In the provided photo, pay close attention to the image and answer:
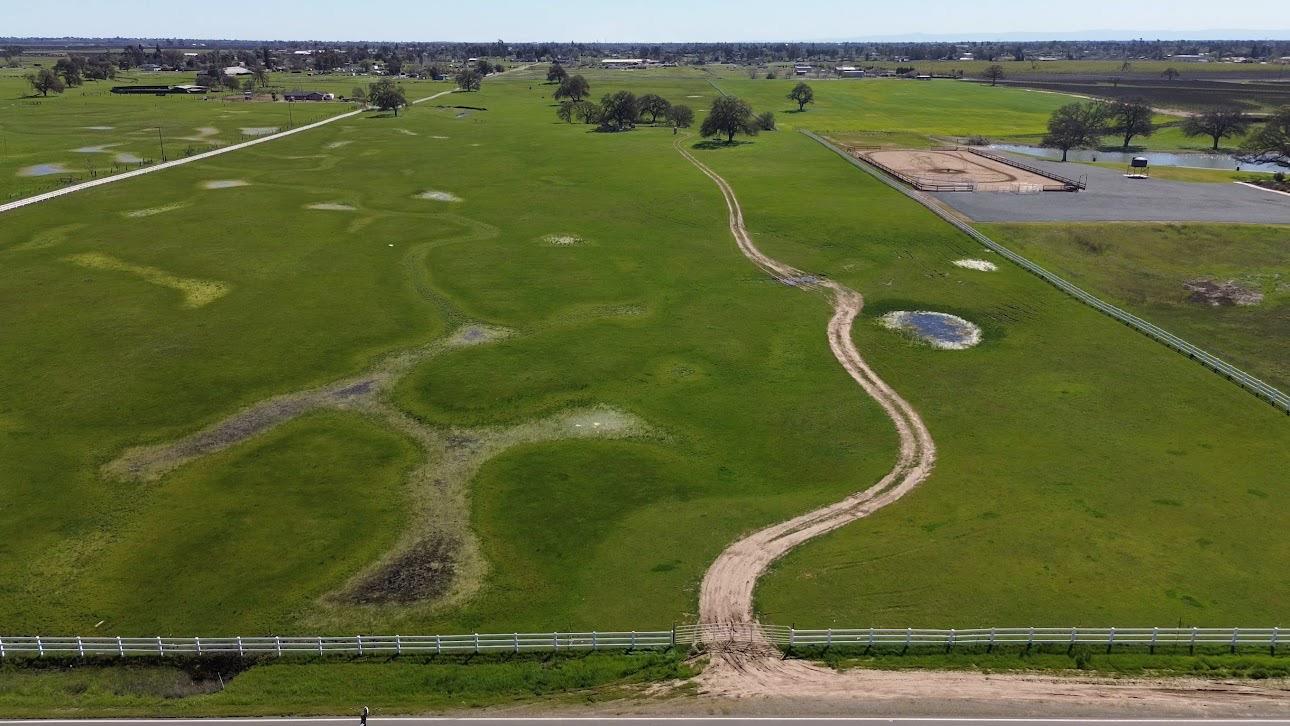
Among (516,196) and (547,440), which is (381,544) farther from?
(516,196)

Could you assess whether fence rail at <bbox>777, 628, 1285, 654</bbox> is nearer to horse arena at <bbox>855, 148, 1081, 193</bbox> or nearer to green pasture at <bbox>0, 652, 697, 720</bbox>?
green pasture at <bbox>0, 652, 697, 720</bbox>

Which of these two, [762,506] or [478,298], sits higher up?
[478,298]

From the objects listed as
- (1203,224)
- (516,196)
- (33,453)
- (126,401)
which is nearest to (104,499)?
(33,453)

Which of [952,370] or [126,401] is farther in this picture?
[952,370]

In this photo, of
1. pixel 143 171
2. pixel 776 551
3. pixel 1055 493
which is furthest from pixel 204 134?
pixel 1055 493

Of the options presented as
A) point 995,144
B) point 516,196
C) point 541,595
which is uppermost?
point 995,144

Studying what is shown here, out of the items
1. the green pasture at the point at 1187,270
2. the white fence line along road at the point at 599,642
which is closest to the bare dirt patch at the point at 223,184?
the white fence line along road at the point at 599,642

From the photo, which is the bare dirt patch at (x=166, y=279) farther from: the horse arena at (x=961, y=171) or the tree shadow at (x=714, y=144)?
the tree shadow at (x=714, y=144)
